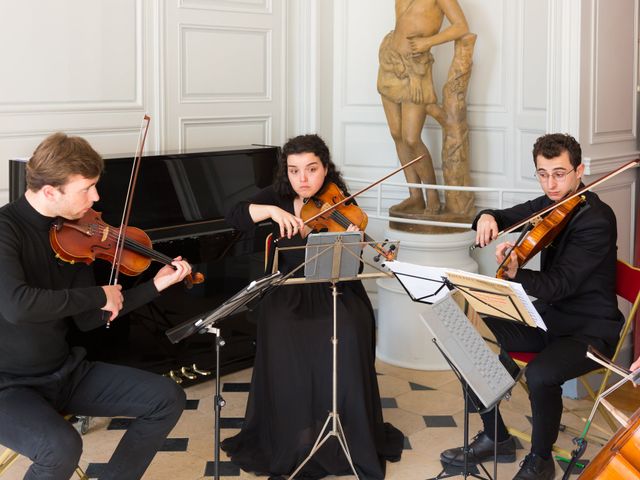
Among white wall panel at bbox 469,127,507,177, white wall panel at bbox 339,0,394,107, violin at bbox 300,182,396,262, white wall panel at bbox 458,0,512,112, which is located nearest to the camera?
violin at bbox 300,182,396,262

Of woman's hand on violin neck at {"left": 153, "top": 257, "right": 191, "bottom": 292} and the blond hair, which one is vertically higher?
the blond hair

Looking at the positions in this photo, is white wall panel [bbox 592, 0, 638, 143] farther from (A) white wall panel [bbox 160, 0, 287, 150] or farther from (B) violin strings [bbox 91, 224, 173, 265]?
(B) violin strings [bbox 91, 224, 173, 265]

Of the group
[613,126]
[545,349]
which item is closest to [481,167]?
[613,126]

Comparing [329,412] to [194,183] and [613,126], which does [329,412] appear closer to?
[194,183]

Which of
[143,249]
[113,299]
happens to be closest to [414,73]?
[143,249]

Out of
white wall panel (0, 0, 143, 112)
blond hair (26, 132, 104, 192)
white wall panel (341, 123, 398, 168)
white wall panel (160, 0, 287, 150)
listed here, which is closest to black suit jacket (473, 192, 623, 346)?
blond hair (26, 132, 104, 192)

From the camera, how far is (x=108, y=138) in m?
4.18

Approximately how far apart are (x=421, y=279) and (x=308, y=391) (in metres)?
0.75

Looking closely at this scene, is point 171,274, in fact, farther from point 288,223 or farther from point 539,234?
point 539,234

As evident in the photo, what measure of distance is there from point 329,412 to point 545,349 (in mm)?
783

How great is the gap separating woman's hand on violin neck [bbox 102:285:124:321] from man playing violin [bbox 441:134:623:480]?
1.26 meters

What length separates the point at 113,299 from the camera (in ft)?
8.60

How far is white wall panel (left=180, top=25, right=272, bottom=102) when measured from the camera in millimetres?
4516

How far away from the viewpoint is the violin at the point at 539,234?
303cm
